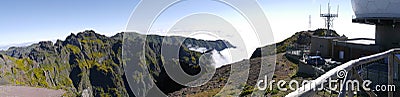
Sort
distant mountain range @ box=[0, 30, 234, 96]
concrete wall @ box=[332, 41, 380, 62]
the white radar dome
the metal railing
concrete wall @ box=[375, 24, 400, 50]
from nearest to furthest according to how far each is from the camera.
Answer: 1. the metal railing
2. the white radar dome
3. concrete wall @ box=[375, 24, 400, 50]
4. concrete wall @ box=[332, 41, 380, 62]
5. distant mountain range @ box=[0, 30, 234, 96]

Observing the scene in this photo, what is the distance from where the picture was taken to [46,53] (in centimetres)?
15388

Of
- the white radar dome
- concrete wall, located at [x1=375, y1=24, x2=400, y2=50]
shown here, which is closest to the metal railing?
the white radar dome

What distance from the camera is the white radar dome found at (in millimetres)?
17266

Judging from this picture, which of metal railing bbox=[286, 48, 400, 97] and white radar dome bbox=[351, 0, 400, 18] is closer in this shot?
metal railing bbox=[286, 48, 400, 97]

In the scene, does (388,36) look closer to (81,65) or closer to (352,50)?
(352,50)

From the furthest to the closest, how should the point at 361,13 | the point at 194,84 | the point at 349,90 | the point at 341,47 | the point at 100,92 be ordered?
the point at 100,92
the point at 194,84
the point at 341,47
the point at 361,13
the point at 349,90

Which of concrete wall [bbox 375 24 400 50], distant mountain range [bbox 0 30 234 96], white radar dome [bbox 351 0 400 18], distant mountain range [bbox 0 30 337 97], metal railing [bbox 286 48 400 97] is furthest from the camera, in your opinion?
distant mountain range [bbox 0 30 234 96]

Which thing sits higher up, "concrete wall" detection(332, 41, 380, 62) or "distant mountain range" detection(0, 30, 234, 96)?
"concrete wall" detection(332, 41, 380, 62)

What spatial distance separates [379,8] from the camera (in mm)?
17734

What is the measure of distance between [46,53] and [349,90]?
560 ft

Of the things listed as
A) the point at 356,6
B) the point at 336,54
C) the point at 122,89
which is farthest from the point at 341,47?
the point at 122,89

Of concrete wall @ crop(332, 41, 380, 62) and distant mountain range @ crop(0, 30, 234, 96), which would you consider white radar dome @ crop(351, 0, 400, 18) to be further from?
distant mountain range @ crop(0, 30, 234, 96)

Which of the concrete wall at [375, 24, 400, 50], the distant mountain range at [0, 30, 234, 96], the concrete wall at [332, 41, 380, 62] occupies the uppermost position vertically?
the concrete wall at [375, 24, 400, 50]

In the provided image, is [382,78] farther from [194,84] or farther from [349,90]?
[194,84]
